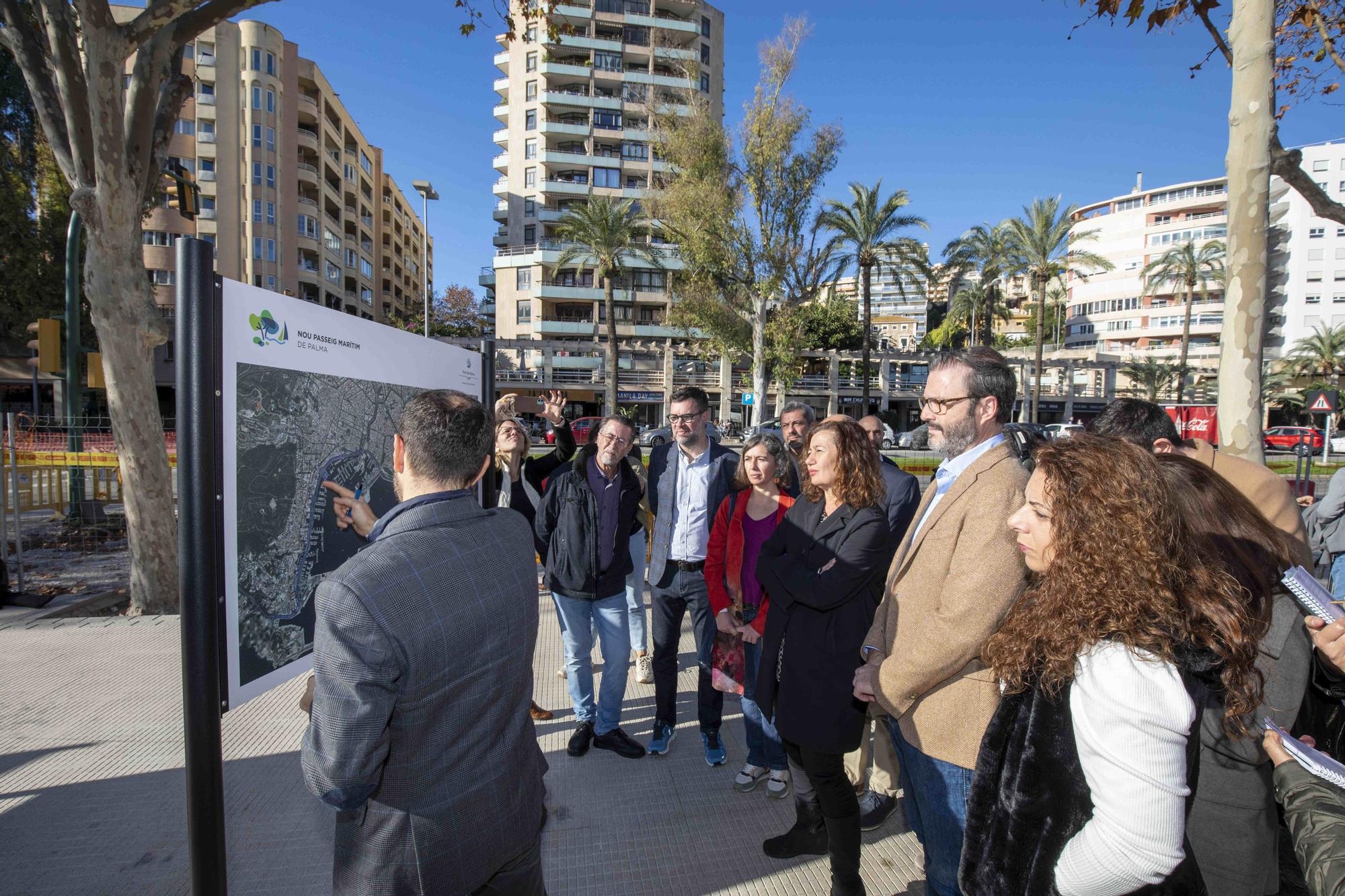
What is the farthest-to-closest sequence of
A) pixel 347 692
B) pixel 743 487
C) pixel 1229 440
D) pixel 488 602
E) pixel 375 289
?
pixel 375 289 → pixel 1229 440 → pixel 743 487 → pixel 488 602 → pixel 347 692

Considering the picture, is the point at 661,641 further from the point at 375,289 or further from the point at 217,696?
the point at 375,289

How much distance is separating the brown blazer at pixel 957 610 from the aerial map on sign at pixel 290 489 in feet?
6.52

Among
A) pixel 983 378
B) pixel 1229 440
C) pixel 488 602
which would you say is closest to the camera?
pixel 488 602

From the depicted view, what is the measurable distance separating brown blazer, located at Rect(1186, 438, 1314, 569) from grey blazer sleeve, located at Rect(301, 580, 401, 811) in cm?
310

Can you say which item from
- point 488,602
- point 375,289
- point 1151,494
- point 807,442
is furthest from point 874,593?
point 375,289

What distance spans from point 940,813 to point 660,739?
209 centimetres

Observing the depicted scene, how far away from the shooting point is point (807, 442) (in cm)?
293

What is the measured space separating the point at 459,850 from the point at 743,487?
2.39 meters

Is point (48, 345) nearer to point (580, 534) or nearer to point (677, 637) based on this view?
point (580, 534)

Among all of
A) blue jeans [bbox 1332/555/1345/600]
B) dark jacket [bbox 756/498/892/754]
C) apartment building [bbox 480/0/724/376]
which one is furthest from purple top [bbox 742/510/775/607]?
apartment building [bbox 480/0/724/376]

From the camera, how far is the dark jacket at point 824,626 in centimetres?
253

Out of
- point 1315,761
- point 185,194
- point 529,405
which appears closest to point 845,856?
point 1315,761

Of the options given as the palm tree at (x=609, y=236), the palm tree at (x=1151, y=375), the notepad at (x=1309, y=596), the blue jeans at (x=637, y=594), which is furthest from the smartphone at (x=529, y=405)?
the palm tree at (x=1151, y=375)

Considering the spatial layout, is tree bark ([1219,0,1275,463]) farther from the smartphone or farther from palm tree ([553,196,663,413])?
palm tree ([553,196,663,413])
